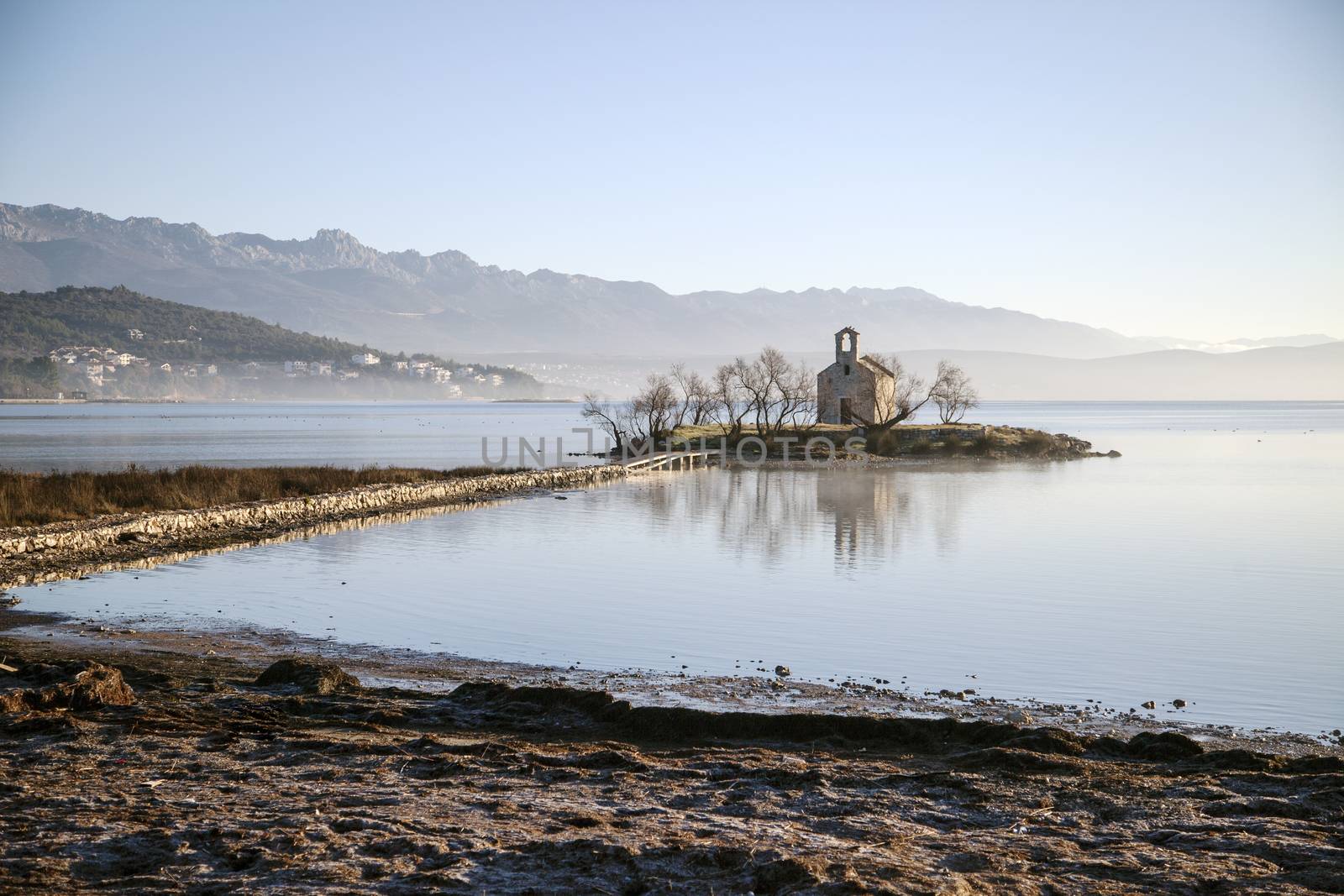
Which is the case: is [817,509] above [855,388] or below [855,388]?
below

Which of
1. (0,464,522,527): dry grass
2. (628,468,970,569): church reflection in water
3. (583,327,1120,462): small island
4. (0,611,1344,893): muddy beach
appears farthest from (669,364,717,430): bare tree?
(0,611,1344,893): muddy beach

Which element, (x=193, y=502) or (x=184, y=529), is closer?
(x=184, y=529)

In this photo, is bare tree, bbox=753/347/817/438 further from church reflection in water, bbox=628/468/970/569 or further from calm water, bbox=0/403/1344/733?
calm water, bbox=0/403/1344/733

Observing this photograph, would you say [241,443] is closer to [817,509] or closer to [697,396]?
[697,396]

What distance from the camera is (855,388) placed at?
70500 millimetres

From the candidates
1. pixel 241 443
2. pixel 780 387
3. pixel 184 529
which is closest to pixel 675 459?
pixel 780 387

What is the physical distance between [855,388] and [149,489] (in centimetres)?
4888

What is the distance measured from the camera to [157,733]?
8461 millimetres

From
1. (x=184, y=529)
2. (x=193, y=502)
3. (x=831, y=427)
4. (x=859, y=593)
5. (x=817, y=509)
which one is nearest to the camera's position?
(x=859, y=593)

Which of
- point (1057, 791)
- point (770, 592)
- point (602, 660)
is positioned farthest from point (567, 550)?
point (1057, 791)

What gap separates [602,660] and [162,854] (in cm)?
695

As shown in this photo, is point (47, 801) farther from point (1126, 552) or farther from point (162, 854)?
point (1126, 552)

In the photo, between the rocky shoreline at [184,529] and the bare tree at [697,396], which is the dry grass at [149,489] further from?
the bare tree at [697,396]

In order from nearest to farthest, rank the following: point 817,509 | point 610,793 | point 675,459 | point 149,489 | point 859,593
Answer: point 610,793 → point 859,593 → point 149,489 → point 817,509 → point 675,459
